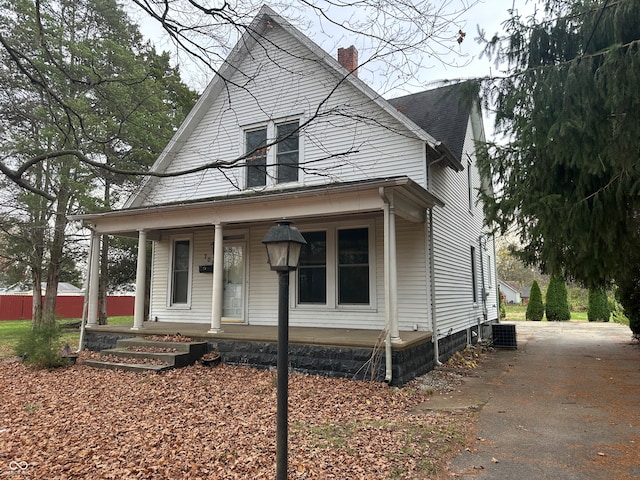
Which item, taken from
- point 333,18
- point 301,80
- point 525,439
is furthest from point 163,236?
point 525,439

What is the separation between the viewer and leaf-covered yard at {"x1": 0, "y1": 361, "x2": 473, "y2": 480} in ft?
12.0

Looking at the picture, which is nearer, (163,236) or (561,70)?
(561,70)

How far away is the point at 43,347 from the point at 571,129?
935cm

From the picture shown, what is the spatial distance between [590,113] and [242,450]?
208 inches

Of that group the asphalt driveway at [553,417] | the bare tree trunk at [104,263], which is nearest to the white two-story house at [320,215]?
the asphalt driveway at [553,417]

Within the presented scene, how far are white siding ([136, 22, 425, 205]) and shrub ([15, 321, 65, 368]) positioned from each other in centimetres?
425

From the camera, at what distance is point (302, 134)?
8422 mm

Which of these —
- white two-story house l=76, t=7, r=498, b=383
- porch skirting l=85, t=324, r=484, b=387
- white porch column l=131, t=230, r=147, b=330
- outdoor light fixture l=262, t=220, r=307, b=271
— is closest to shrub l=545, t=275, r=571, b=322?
white two-story house l=76, t=7, r=498, b=383

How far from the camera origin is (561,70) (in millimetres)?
5160

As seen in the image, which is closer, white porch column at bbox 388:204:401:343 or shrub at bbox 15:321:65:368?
white porch column at bbox 388:204:401:343

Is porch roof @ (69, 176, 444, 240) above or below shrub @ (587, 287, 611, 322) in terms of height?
above

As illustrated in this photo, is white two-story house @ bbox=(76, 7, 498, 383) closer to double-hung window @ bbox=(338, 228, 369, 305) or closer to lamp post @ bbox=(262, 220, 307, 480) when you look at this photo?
double-hung window @ bbox=(338, 228, 369, 305)

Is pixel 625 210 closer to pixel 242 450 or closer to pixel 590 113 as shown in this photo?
pixel 590 113

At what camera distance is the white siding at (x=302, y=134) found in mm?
8727
